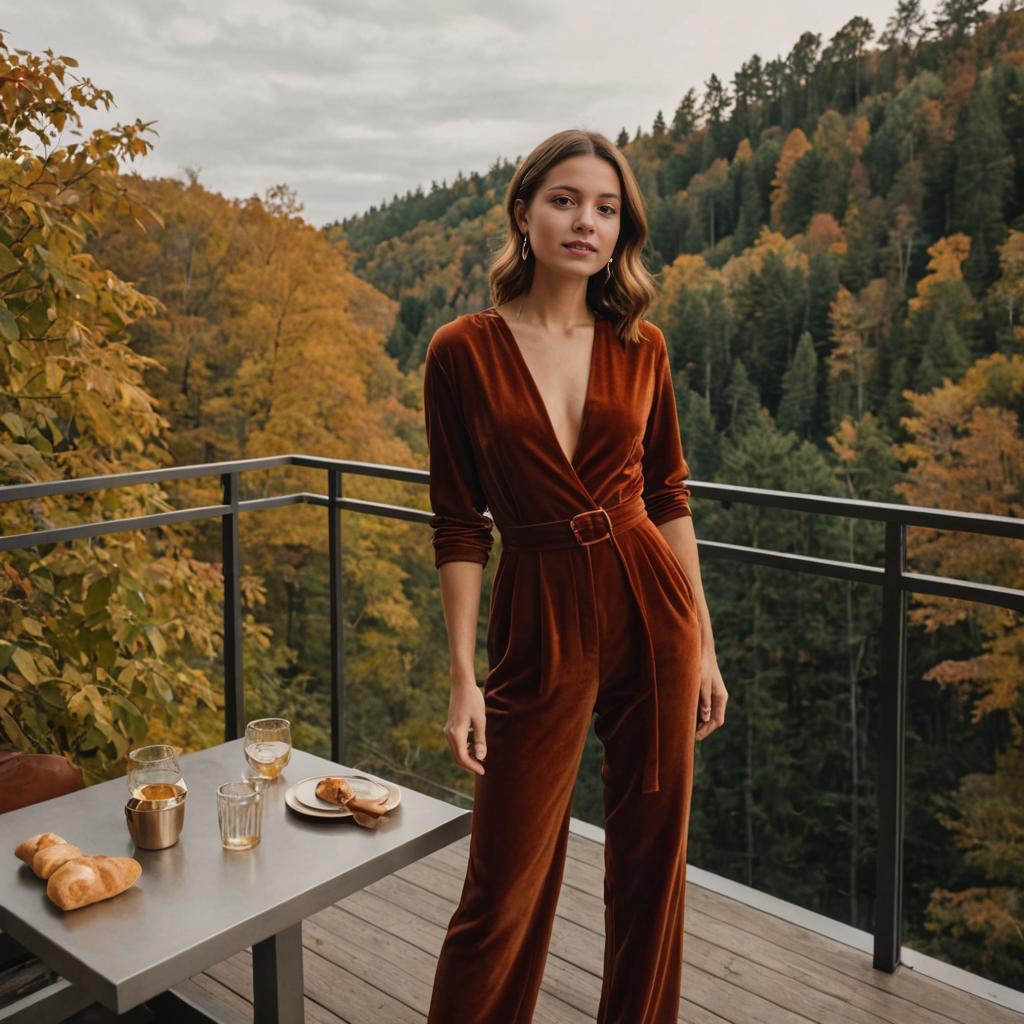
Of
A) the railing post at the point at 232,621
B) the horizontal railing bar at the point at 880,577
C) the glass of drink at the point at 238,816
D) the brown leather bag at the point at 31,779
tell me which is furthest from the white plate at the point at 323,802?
the railing post at the point at 232,621

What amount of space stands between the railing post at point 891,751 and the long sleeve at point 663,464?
1.91 ft

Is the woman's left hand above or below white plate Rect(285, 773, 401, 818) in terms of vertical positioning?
above

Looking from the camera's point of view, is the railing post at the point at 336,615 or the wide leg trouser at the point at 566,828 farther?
the railing post at the point at 336,615

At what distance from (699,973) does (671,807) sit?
2.65ft

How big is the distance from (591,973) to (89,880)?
3.78 feet

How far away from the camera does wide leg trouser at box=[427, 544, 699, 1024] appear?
4.83ft

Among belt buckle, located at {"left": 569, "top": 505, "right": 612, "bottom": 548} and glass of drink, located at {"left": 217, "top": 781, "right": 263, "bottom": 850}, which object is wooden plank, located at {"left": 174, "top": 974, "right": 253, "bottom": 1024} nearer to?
glass of drink, located at {"left": 217, "top": 781, "right": 263, "bottom": 850}

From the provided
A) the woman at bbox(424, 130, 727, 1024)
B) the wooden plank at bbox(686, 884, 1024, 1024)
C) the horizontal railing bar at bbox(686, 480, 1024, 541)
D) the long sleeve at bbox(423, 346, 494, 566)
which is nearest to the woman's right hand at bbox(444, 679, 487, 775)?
the woman at bbox(424, 130, 727, 1024)

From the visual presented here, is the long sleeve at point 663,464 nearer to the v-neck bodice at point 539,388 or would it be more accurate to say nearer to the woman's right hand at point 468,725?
the v-neck bodice at point 539,388

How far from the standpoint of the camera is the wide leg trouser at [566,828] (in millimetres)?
1472

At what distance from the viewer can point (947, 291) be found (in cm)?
1738

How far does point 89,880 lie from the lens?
4.51 feet

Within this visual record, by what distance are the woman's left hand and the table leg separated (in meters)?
0.70

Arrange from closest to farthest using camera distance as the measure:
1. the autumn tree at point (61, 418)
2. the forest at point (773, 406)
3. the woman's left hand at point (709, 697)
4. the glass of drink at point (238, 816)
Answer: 1. the glass of drink at point (238, 816)
2. the woman's left hand at point (709, 697)
3. the autumn tree at point (61, 418)
4. the forest at point (773, 406)
